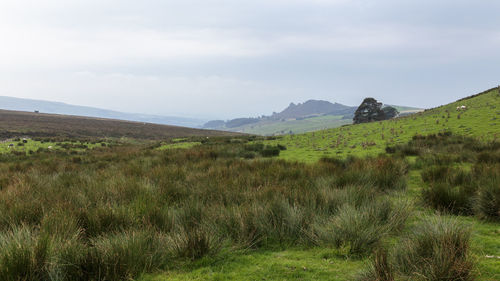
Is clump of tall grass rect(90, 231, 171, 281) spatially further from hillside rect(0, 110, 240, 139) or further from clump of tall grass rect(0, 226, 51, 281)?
hillside rect(0, 110, 240, 139)

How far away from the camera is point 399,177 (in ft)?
23.5

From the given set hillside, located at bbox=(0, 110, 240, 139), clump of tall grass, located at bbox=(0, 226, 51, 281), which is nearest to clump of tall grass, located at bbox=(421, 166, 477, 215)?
clump of tall grass, located at bbox=(0, 226, 51, 281)

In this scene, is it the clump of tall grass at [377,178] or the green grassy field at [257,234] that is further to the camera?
the clump of tall grass at [377,178]

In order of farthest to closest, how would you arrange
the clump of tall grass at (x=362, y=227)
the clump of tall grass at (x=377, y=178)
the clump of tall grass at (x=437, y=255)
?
1. the clump of tall grass at (x=377, y=178)
2. the clump of tall grass at (x=362, y=227)
3. the clump of tall grass at (x=437, y=255)

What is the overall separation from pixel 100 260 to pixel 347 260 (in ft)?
10.3

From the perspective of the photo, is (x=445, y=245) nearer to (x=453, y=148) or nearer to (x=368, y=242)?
(x=368, y=242)

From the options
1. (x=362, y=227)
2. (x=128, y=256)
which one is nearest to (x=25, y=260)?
(x=128, y=256)

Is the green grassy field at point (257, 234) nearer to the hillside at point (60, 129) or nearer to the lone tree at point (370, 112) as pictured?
the hillside at point (60, 129)

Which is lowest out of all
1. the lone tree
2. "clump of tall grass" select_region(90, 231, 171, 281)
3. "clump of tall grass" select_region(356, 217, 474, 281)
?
"clump of tall grass" select_region(90, 231, 171, 281)

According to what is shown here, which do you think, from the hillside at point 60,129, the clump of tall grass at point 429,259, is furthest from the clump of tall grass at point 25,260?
the hillside at point 60,129

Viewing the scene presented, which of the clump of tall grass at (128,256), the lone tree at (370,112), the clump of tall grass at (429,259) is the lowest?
the clump of tall grass at (128,256)

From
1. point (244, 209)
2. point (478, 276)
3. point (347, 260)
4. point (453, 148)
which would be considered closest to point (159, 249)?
point (244, 209)

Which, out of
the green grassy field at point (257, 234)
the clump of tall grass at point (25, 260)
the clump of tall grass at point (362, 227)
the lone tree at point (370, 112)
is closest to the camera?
the clump of tall grass at point (25, 260)

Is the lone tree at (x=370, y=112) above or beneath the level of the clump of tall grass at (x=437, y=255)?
above
